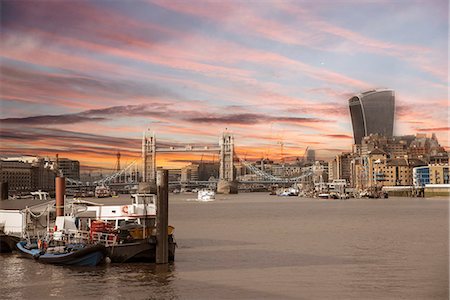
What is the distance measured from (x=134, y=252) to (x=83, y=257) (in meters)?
1.36

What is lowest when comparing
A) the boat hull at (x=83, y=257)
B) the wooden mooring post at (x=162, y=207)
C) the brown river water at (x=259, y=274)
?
the brown river water at (x=259, y=274)

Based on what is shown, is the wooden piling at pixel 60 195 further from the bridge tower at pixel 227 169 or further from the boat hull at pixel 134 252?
the bridge tower at pixel 227 169

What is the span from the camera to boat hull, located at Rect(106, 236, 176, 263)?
16.6 metres

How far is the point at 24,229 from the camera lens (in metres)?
20.3

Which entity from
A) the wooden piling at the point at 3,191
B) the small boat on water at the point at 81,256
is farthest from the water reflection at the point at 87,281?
the wooden piling at the point at 3,191

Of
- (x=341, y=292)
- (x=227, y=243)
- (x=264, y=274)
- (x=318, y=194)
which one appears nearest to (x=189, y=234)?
(x=227, y=243)

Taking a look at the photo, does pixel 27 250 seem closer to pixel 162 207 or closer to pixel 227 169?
pixel 162 207

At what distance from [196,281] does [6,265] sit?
5941 mm

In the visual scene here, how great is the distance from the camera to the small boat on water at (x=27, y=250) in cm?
1766

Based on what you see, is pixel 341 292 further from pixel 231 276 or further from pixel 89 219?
pixel 89 219

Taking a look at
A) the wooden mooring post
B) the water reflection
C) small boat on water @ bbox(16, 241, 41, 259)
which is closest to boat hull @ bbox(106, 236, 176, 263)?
the water reflection

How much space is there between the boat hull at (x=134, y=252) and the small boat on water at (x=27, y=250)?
2278 mm

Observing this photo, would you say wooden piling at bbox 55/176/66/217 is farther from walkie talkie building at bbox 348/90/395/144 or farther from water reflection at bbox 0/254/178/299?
walkie talkie building at bbox 348/90/395/144

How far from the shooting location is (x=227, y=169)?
Result: 142250 mm
